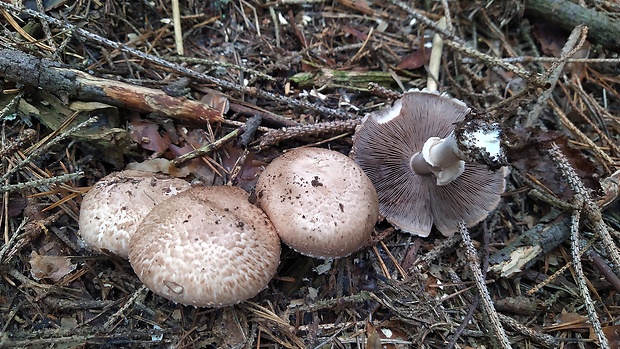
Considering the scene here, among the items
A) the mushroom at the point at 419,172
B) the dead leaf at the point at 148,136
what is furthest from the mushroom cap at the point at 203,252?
the mushroom at the point at 419,172

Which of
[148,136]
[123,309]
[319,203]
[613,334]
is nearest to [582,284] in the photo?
[613,334]

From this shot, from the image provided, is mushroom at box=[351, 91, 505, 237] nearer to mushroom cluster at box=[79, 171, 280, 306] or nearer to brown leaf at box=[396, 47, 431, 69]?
brown leaf at box=[396, 47, 431, 69]

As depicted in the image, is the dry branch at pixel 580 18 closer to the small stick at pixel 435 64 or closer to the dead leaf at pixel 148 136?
the small stick at pixel 435 64

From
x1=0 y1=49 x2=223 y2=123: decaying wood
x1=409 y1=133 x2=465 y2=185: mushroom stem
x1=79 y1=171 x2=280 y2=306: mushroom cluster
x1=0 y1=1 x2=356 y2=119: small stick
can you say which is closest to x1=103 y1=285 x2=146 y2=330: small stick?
x1=79 y1=171 x2=280 y2=306: mushroom cluster

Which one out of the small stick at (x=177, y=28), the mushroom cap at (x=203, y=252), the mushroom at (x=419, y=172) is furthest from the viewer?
the small stick at (x=177, y=28)

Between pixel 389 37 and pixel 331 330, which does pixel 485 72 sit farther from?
pixel 331 330

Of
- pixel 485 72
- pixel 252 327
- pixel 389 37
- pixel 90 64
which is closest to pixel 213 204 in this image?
pixel 252 327
